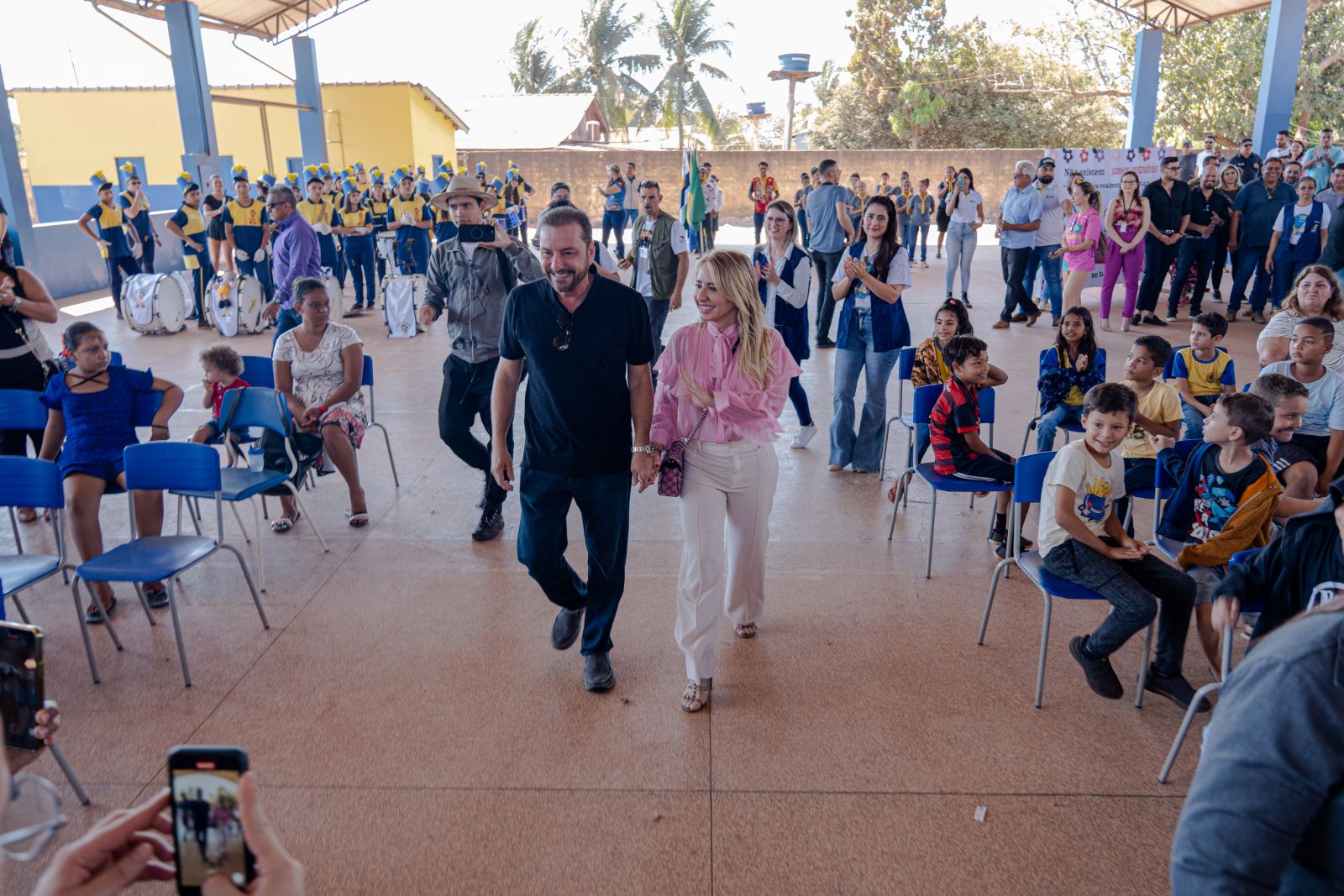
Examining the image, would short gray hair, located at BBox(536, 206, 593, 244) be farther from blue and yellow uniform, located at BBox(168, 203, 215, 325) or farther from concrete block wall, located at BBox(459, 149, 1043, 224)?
concrete block wall, located at BBox(459, 149, 1043, 224)

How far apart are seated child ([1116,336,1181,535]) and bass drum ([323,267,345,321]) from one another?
8.92 meters

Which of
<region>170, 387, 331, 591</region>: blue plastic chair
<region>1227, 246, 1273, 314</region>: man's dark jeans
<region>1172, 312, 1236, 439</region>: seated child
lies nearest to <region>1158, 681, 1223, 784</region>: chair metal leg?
<region>1172, 312, 1236, 439</region>: seated child

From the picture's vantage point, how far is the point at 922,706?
364cm

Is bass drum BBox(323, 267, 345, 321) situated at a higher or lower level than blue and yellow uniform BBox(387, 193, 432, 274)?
lower

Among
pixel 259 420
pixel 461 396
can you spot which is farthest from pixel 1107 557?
pixel 259 420

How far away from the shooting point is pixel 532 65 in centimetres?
4447

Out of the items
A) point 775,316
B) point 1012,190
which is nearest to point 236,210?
point 775,316

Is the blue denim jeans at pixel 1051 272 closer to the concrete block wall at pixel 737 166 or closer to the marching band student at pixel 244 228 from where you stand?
the marching band student at pixel 244 228

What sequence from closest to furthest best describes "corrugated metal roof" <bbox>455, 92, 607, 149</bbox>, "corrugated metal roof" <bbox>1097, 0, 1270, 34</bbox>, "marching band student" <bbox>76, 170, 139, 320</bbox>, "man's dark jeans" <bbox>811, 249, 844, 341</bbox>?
1. "man's dark jeans" <bbox>811, 249, 844, 341</bbox>
2. "marching band student" <bbox>76, 170, 139, 320</bbox>
3. "corrugated metal roof" <bbox>1097, 0, 1270, 34</bbox>
4. "corrugated metal roof" <bbox>455, 92, 607, 149</bbox>

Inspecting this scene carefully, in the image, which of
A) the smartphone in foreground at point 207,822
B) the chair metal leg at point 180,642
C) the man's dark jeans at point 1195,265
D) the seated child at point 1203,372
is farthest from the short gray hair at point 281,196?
the man's dark jeans at point 1195,265

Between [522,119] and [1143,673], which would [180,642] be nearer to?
[1143,673]

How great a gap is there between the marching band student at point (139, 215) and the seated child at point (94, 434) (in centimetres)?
879

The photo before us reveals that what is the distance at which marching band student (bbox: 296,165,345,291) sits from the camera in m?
13.0

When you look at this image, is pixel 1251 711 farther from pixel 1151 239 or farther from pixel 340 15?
pixel 340 15
